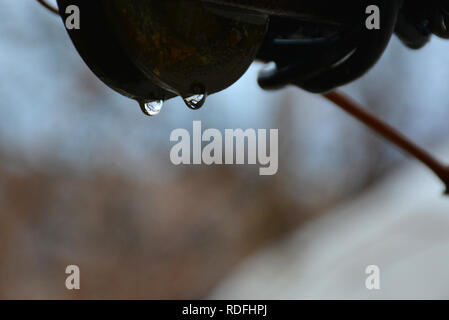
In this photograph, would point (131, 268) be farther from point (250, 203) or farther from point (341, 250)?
point (341, 250)

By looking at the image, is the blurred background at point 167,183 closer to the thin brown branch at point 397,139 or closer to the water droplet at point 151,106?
the thin brown branch at point 397,139

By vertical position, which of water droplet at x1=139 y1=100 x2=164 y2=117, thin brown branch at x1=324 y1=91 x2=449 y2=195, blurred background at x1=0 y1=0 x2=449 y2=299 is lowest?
water droplet at x1=139 y1=100 x2=164 y2=117

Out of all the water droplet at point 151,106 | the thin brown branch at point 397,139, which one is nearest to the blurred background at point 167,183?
the thin brown branch at point 397,139

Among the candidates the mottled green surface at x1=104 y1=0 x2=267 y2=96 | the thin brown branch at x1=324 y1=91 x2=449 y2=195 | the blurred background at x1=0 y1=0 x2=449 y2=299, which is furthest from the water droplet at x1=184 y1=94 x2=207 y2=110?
the blurred background at x1=0 y1=0 x2=449 y2=299

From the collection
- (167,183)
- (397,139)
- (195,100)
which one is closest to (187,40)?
(195,100)

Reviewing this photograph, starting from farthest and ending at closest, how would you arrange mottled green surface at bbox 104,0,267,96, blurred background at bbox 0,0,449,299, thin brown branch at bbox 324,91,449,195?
blurred background at bbox 0,0,449,299
thin brown branch at bbox 324,91,449,195
mottled green surface at bbox 104,0,267,96

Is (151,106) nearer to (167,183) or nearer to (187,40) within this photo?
(187,40)

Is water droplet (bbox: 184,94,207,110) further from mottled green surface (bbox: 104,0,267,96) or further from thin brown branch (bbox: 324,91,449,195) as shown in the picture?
thin brown branch (bbox: 324,91,449,195)
